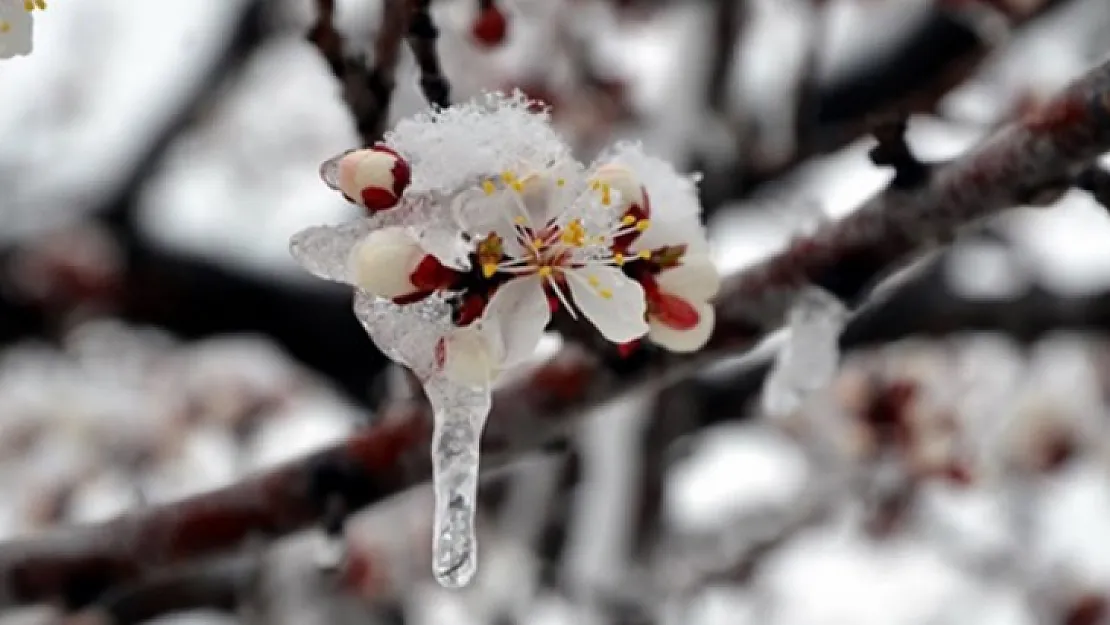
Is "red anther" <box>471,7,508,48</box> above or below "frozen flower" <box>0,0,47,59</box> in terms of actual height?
above

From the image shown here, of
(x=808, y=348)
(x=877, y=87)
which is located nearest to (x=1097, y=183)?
(x=808, y=348)

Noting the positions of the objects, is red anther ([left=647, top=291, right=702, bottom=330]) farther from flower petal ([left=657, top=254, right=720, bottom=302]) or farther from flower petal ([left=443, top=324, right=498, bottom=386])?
flower petal ([left=443, top=324, right=498, bottom=386])

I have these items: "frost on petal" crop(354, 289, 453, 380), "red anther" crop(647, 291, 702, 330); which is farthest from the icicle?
"red anther" crop(647, 291, 702, 330)

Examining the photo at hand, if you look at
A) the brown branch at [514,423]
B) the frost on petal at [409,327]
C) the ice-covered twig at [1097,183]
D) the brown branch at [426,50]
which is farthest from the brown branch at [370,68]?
the ice-covered twig at [1097,183]

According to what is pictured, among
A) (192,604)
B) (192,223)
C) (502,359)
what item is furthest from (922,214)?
(192,223)

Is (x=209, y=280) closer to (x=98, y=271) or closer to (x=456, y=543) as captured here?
(x=98, y=271)
